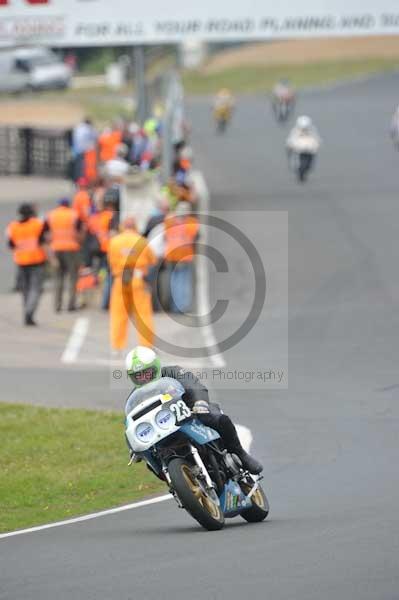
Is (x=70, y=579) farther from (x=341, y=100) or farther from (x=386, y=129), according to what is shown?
(x=341, y=100)

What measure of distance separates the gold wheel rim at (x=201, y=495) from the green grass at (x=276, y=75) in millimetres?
60448

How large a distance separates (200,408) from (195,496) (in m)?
0.71

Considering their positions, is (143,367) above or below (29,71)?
below

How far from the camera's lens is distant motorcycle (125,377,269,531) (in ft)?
32.9

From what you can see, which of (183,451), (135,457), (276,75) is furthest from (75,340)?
(276,75)

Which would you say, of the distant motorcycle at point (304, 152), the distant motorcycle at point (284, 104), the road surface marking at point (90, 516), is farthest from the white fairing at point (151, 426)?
the distant motorcycle at point (284, 104)

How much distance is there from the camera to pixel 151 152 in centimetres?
3148

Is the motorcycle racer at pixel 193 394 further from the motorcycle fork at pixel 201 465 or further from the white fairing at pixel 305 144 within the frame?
the white fairing at pixel 305 144

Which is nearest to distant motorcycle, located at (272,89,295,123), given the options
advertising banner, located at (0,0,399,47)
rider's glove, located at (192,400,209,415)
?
advertising banner, located at (0,0,399,47)

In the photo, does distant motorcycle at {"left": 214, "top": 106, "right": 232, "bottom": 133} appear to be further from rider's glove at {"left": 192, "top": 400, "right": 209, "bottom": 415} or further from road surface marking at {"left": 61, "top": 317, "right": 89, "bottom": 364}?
rider's glove at {"left": 192, "top": 400, "right": 209, "bottom": 415}

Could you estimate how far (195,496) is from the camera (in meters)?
9.84

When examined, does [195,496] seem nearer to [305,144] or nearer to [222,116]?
[305,144]

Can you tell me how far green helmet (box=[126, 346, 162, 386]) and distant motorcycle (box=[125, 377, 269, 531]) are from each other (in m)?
0.06

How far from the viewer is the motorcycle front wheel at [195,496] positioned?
32.2ft
